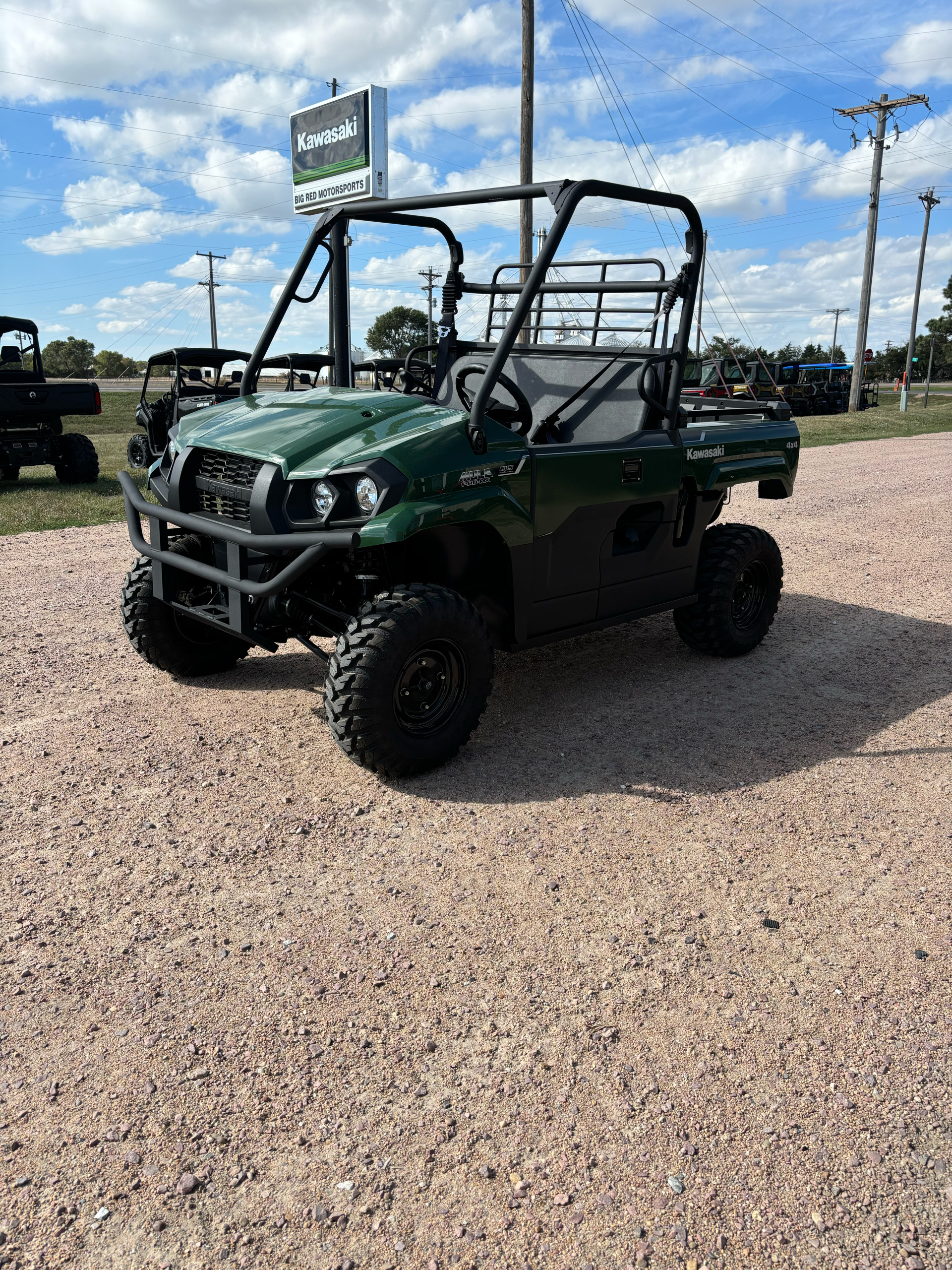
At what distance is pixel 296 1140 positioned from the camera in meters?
2.15

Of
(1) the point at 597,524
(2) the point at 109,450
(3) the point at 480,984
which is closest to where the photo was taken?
(3) the point at 480,984

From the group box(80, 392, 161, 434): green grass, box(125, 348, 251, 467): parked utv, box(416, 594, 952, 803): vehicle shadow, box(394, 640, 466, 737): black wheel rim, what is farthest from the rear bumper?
box(80, 392, 161, 434): green grass

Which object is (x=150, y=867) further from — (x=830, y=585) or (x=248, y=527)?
(x=830, y=585)

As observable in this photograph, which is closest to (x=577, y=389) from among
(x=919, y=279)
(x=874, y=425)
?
(x=874, y=425)

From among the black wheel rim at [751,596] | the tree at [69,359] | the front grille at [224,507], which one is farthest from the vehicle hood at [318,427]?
the tree at [69,359]

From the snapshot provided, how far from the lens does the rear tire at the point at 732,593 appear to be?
537cm

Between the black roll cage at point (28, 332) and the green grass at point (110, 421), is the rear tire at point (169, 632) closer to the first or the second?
the black roll cage at point (28, 332)

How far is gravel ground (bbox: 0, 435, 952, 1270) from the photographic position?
6.55 feet

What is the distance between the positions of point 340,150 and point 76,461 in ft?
54.2

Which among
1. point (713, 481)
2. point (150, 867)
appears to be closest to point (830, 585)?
point (713, 481)

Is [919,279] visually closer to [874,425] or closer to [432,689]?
[874,425]

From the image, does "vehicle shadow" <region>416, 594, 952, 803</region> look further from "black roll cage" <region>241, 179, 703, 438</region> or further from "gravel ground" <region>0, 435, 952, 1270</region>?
"black roll cage" <region>241, 179, 703, 438</region>

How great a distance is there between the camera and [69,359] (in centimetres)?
7119

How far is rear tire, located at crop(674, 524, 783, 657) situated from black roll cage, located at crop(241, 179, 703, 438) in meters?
0.87
